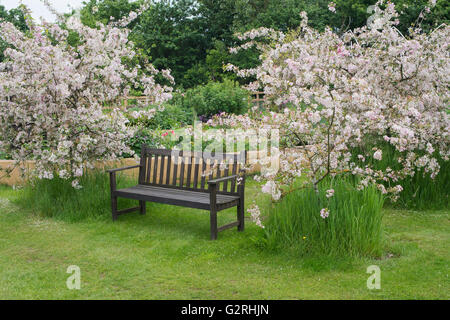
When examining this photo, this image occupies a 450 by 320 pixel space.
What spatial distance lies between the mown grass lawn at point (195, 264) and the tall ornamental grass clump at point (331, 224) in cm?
14

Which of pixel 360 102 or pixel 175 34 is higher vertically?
pixel 175 34

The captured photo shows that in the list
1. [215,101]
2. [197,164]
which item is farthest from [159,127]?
[215,101]

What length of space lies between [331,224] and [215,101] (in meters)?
10.8

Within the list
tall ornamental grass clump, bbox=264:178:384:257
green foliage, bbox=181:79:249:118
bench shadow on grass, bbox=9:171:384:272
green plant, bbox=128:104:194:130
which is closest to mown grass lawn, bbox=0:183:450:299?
bench shadow on grass, bbox=9:171:384:272

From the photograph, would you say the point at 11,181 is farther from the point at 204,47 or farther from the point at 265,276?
the point at 204,47

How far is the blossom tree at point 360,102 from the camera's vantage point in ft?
15.8

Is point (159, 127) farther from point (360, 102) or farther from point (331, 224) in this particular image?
point (360, 102)

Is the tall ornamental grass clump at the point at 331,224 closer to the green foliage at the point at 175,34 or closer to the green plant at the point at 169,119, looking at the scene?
the green plant at the point at 169,119

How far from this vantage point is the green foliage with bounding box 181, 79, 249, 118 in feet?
49.6

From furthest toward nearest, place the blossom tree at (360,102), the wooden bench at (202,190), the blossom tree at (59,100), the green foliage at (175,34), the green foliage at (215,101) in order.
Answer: the green foliage at (175,34)
the green foliage at (215,101)
the blossom tree at (59,100)
the wooden bench at (202,190)
the blossom tree at (360,102)

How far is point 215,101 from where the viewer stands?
1515 cm

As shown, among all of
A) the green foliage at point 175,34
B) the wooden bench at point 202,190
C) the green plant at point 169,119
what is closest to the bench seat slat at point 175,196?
the wooden bench at point 202,190

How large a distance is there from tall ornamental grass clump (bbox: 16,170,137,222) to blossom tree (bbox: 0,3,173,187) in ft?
0.73
